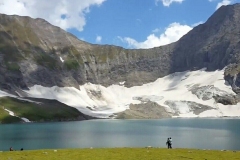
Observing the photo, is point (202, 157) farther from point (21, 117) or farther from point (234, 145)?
point (21, 117)

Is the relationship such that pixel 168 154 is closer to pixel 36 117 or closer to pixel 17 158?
pixel 17 158

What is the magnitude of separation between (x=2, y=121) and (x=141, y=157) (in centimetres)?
15569

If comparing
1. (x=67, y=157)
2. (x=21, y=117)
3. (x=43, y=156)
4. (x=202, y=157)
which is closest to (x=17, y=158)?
(x=43, y=156)

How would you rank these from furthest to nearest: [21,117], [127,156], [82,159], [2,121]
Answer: [21,117] → [2,121] → [127,156] → [82,159]

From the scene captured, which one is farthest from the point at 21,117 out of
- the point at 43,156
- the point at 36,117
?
the point at 43,156

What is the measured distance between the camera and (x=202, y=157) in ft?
113

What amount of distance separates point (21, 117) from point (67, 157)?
165 m

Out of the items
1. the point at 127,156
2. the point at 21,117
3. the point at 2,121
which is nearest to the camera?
the point at 127,156

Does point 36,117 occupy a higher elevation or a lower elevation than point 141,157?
higher

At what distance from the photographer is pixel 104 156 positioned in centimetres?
3444

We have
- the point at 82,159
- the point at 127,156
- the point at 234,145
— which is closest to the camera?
the point at 82,159

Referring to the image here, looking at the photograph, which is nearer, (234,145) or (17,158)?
(17,158)

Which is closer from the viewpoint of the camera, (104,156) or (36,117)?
(104,156)

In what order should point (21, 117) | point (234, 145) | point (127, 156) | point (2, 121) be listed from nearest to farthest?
point (127, 156) < point (234, 145) < point (2, 121) < point (21, 117)
